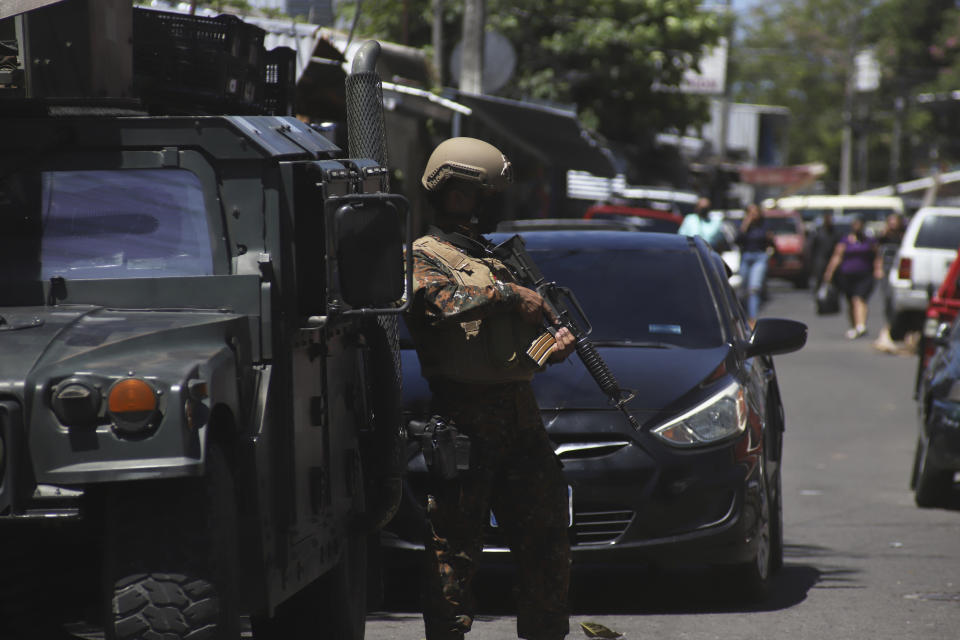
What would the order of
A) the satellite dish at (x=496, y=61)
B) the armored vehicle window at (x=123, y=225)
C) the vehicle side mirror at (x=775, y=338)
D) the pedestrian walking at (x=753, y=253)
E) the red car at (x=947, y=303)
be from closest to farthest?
the armored vehicle window at (x=123, y=225)
the vehicle side mirror at (x=775, y=338)
the red car at (x=947, y=303)
the satellite dish at (x=496, y=61)
the pedestrian walking at (x=753, y=253)

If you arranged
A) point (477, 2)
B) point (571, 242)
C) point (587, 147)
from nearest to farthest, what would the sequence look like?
1. point (571, 242)
2. point (477, 2)
3. point (587, 147)

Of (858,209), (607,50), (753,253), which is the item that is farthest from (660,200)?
(858,209)

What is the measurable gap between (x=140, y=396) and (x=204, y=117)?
1150 mm

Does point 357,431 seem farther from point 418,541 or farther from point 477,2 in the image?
point 477,2

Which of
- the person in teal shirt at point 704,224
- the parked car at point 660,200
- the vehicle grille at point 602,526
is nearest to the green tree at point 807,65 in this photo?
the parked car at point 660,200

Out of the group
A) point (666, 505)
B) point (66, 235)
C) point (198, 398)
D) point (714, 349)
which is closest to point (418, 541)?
point (666, 505)

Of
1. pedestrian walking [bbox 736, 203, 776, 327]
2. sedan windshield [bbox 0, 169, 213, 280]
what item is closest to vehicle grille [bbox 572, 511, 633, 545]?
sedan windshield [bbox 0, 169, 213, 280]

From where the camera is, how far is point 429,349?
16.4 feet

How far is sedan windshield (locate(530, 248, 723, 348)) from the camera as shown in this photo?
7316 mm

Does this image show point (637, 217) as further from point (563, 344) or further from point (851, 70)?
point (851, 70)

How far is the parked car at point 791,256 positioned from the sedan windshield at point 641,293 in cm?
3181

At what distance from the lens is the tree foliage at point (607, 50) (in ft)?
96.1

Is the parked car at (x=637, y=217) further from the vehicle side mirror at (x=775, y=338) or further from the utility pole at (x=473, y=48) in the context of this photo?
the vehicle side mirror at (x=775, y=338)

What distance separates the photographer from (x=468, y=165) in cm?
491
